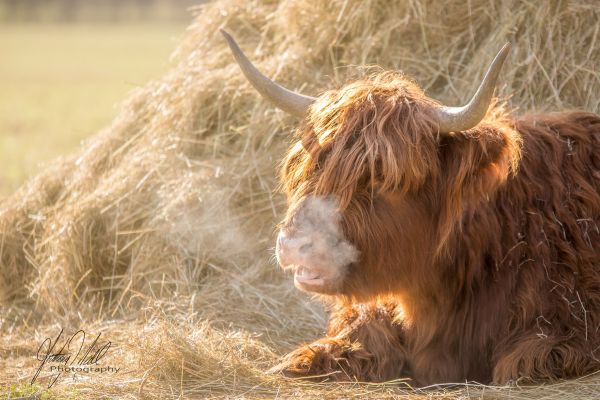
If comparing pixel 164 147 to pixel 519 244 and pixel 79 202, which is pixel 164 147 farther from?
pixel 519 244

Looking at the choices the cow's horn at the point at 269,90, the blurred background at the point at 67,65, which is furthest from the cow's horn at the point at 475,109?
the blurred background at the point at 67,65

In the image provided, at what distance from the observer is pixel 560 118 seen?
4.70 metres

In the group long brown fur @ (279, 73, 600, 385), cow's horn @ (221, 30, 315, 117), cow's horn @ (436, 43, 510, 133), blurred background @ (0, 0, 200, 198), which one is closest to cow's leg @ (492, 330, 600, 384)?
long brown fur @ (279, 73, 600, 385)

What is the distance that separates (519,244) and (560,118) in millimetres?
865

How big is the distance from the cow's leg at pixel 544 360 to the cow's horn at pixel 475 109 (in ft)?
3.27

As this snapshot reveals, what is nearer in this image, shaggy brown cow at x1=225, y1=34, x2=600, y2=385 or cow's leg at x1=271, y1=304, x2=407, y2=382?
shaggy brown cow at x1=225, y1=34, x2=600, y2=385

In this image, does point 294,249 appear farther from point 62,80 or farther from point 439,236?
point 62,80

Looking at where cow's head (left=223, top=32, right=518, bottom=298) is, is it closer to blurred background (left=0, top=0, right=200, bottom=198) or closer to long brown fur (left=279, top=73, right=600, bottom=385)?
long brown fur (left=279, top=73, right=600, bottom=385)

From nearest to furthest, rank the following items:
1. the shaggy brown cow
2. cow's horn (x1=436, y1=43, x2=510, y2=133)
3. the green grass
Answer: cow's horn (x1=436, y1=43, x2=510, y2=133) < the shaggy brown cow < the green grass

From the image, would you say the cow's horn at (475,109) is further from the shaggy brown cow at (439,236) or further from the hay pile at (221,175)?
the hay pile at (221,175)

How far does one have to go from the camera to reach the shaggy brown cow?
3953mm

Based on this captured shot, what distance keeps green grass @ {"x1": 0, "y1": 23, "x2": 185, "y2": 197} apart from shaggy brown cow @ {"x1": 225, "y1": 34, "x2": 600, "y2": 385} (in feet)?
10.6

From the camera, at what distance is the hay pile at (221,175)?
18.1 ft

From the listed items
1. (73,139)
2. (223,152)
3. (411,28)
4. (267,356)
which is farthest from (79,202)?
(73,139)
